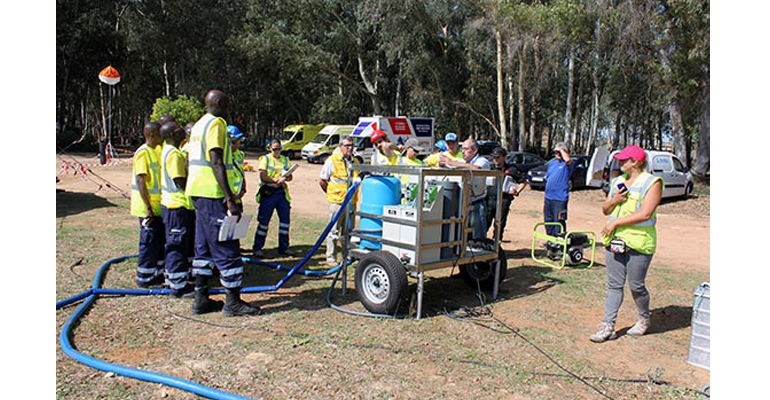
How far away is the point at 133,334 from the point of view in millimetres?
4934

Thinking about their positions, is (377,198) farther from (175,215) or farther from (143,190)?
(143,190)

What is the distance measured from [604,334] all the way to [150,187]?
16.8ft

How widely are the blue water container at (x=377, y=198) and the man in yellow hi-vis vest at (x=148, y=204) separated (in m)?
2.42

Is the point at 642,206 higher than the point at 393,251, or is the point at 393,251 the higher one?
the point at 642,206

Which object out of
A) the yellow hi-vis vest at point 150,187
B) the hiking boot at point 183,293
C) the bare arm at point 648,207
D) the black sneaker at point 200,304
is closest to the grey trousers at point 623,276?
the bare arm at point 648,207

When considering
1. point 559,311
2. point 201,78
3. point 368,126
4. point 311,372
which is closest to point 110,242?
point 311,372

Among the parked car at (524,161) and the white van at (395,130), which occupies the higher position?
the white van at (395,130)

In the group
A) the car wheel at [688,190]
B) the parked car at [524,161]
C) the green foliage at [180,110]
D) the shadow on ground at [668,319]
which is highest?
the green foliage at [180,110]

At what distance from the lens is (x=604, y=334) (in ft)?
16.8

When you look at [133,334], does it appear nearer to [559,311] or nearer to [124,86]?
[559,311]

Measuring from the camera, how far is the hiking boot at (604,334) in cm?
512

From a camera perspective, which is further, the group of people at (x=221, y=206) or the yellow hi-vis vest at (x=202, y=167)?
the yellow hi-vis vest at (x=202, y=167)

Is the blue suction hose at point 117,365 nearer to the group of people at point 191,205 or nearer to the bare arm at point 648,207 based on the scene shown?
the group of people at point 191,205

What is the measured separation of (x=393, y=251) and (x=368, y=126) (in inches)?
966
